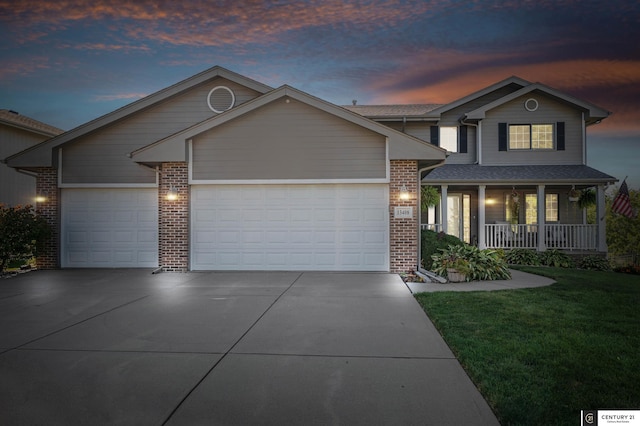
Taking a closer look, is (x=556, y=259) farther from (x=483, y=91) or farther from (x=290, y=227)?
(x=290, y=227)

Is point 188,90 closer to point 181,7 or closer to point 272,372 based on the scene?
point 181,7

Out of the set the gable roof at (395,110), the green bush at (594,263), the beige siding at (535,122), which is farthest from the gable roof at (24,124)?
the green bush at (594,263)

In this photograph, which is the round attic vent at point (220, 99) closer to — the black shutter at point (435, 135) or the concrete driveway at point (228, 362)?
the concrete driveway at point (228, 362)

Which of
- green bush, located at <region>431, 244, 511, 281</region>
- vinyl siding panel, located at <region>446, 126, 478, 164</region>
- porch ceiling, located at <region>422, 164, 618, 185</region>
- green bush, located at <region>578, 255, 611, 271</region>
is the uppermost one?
vinyl siding panel, located at <region>446, 126, 478, 164</region>

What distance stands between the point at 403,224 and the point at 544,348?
247 inches

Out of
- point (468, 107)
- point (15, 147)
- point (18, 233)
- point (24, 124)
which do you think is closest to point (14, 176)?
point (15, 147)

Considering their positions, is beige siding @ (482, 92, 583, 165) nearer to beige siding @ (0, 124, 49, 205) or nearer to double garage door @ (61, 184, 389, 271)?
double garage door @ (61, 184, 389, 271)

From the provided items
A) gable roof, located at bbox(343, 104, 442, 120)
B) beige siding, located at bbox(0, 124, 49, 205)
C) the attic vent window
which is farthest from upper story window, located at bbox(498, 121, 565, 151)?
beige siding, located at bbox(0, 124, 49, 205)

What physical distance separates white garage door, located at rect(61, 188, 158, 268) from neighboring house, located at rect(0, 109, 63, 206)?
300 inches

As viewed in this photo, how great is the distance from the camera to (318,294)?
8.09 metres

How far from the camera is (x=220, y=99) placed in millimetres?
13141

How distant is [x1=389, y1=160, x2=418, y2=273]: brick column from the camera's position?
10789 millimetres

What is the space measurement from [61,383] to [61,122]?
29686 mm

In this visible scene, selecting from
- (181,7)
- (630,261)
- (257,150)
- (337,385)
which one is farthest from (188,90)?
(630,261)
